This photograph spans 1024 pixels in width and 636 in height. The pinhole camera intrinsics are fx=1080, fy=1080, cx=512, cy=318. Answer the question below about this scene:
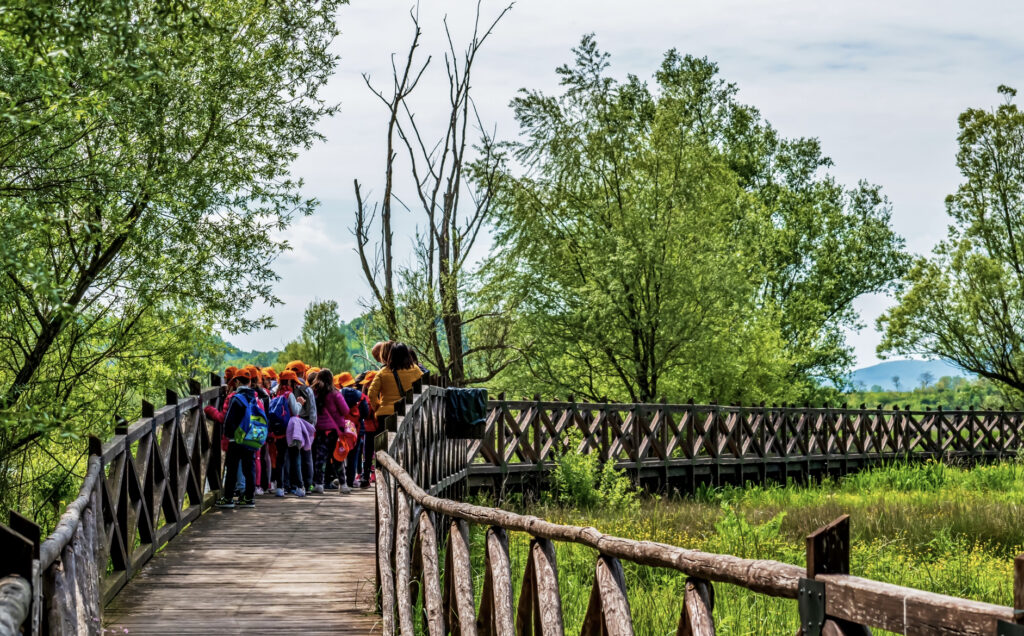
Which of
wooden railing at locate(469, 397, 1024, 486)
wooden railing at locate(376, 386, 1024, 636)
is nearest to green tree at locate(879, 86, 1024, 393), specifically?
wooden railing at locate(469, 397, 1024, 486)

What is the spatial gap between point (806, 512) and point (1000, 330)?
23.2m

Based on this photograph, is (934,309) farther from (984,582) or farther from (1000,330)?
(984,582)

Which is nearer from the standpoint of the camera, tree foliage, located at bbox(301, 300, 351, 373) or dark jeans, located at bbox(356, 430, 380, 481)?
dark jeans, located at bbox(356, 430, 380, 481)

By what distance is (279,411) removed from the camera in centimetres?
1245

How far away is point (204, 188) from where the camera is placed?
50.7 ft

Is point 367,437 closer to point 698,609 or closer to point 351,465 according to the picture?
point 351,465

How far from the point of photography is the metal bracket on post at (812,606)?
106 inches

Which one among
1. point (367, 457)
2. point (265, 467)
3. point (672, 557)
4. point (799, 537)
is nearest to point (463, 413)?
point (367, 457)

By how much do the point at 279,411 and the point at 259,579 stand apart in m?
4.00

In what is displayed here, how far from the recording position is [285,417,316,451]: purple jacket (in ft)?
41.0

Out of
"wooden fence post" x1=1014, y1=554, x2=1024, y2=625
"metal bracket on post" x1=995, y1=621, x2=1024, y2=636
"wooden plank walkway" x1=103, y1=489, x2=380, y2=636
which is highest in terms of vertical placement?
"wooden fence post" x1=1014, y1=554, x2=1024, y2=625

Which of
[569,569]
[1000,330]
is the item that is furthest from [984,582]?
[1000,330]

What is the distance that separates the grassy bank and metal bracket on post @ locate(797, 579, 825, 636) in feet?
16.8

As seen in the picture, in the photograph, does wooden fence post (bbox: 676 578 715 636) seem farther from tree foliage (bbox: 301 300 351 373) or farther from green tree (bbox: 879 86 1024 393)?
tree foliage (bbox: 301 300 351 373)
